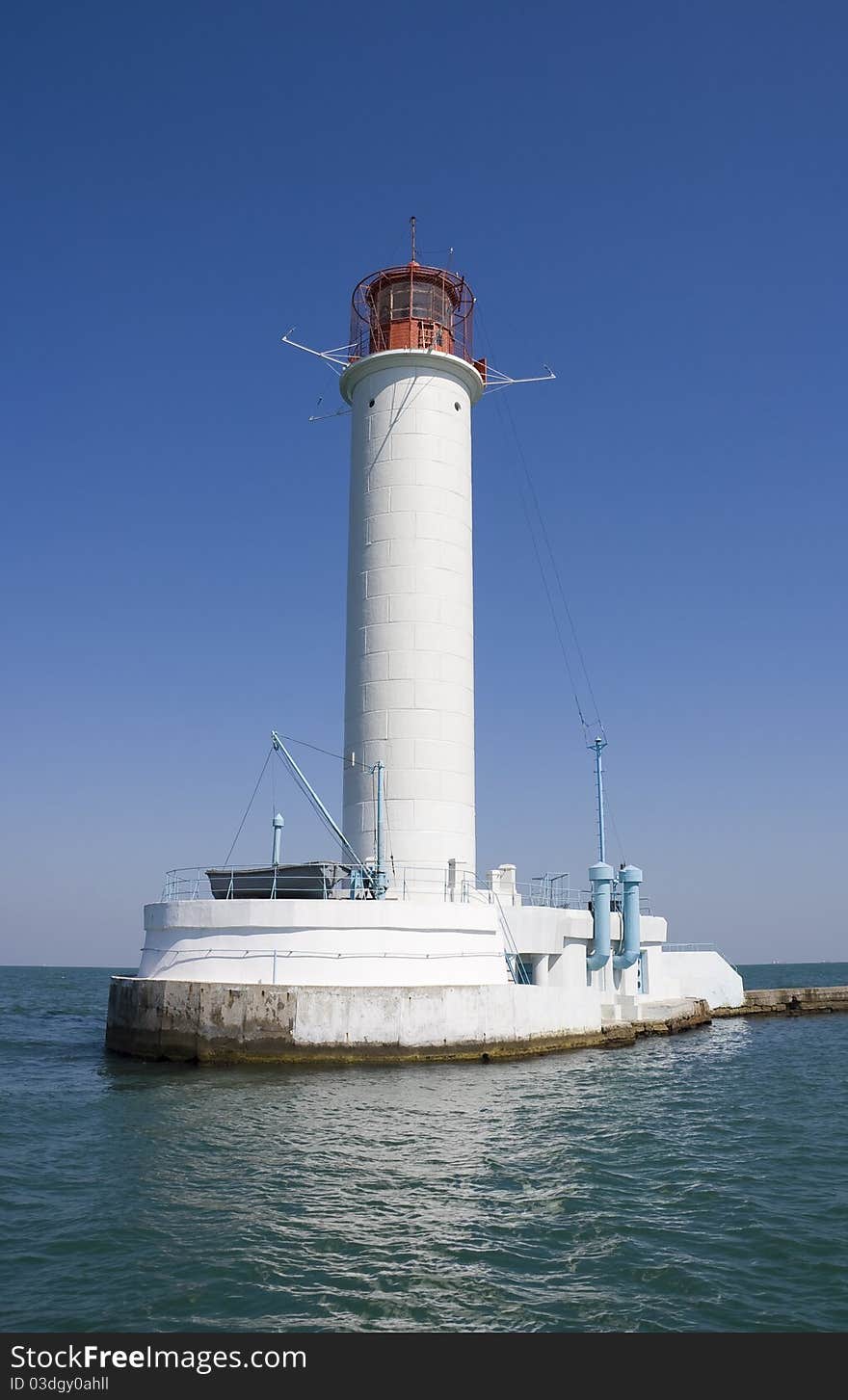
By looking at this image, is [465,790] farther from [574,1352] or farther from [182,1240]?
[574,1352]

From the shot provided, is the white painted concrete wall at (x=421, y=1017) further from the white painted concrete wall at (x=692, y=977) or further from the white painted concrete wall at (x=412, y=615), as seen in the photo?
the white painted concrete wall at (x=692, y=977)

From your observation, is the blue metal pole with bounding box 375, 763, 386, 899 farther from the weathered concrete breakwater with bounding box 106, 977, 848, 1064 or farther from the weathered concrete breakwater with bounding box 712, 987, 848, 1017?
the weathered concrete breakwater with bounding box 712, 987, 848, 1017

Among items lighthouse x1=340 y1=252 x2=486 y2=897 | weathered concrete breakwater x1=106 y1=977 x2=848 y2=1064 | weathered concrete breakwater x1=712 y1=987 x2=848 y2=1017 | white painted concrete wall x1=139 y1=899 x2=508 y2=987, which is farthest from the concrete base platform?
weathered concrete breakwater x1=712 y1=987 x2=848 y2=1017

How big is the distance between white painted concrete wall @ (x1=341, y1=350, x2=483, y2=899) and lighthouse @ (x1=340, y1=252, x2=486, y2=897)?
4 centimetres

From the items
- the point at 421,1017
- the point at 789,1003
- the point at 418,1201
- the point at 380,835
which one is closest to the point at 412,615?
the point at 380,835

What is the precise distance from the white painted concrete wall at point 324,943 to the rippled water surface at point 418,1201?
2478mm

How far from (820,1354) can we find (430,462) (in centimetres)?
2886

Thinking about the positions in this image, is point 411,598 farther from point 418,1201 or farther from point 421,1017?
point 418,1201

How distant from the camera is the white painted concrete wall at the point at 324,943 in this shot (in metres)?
25.8

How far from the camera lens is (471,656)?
114ft

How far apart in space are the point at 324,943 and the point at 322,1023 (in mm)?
1972

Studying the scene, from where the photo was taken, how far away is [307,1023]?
24.8 metres

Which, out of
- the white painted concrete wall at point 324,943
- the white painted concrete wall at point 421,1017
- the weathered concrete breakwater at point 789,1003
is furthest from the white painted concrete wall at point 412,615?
the weathered concrete breakwater at point 789,1003

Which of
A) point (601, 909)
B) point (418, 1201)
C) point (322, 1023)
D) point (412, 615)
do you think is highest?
point (412, 615)
